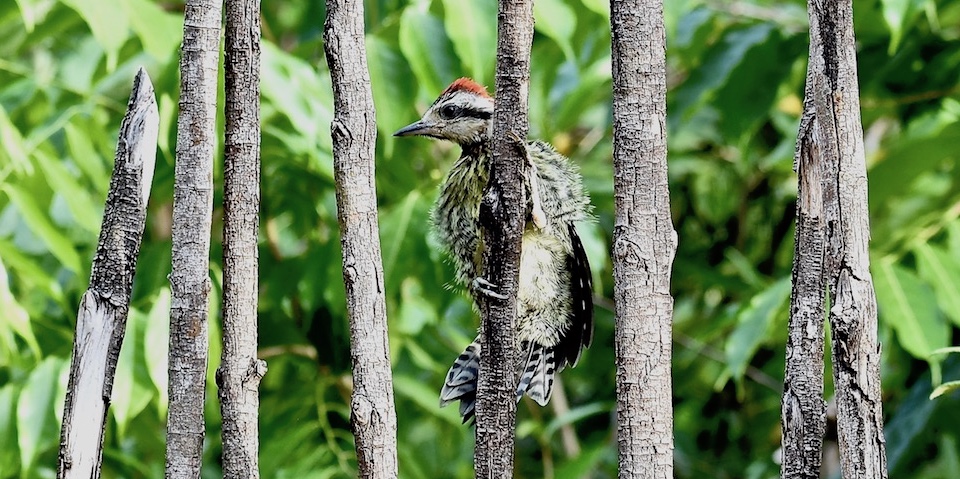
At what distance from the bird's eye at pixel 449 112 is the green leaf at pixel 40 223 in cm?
85

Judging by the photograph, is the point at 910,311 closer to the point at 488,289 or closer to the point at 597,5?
the point at 597,5

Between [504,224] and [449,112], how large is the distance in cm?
114

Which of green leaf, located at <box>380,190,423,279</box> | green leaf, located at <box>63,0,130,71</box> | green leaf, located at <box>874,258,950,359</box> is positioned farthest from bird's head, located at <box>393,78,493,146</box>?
green leaf, located at <box>874,258,950,359</box>

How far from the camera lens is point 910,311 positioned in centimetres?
247

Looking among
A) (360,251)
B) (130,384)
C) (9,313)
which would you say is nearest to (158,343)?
(130,384)

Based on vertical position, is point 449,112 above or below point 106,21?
below

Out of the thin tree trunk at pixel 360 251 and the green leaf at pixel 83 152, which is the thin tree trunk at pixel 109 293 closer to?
the thin tree trunk at pixel 360 251

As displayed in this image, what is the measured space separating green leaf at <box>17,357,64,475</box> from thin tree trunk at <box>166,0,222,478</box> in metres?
1.16

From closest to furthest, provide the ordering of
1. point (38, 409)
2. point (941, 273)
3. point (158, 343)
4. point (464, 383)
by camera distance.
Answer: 1. point (464, 383)
2. point (158, 343)
3. point (38, 409)
4. point (941, 273)

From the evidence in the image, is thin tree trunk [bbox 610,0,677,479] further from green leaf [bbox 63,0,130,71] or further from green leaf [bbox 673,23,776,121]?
green leaf [bbox 673,23,776,121]

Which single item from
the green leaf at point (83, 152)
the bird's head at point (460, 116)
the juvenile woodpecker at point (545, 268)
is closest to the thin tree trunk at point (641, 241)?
the juvenile woodpecker at point (545, 268)

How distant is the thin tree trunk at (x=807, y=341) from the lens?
1.24 m

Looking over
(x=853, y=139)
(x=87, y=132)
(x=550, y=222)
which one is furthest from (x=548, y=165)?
(x=87, y=132)

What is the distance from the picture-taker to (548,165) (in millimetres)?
2164
